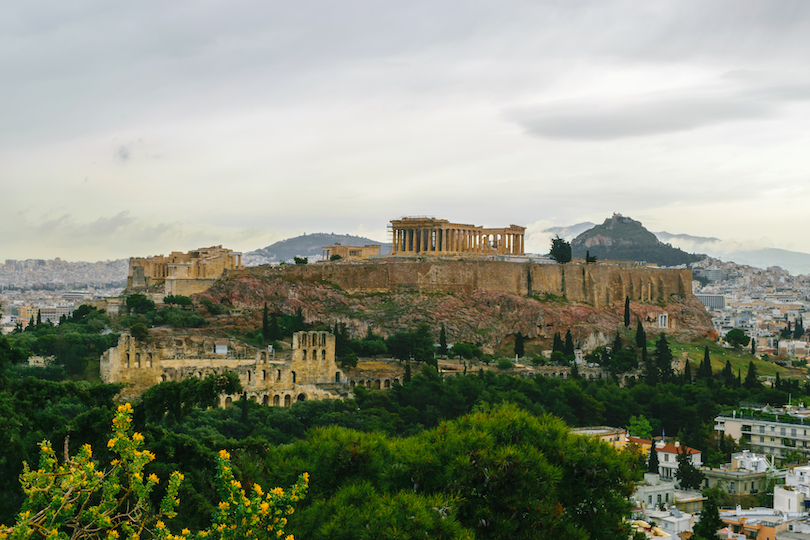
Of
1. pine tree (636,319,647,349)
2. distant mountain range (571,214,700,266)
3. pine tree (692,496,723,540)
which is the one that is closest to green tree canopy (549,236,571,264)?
pine tree (636,319,647,349)

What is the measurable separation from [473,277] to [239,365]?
24.7m

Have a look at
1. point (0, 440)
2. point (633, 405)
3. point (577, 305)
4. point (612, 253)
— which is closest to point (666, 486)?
point (633, 405)

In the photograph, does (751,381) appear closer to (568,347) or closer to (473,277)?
(568,347)

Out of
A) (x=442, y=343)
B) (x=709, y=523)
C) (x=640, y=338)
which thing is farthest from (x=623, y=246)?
(x=709, y=523)

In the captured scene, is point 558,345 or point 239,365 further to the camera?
point 558,345

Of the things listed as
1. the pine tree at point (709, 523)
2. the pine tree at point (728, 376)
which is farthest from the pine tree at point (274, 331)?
the pine tree at point (709, 523)

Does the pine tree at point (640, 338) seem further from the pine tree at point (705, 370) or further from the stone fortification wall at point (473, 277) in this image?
the stone fortification wall at point (473, 277)

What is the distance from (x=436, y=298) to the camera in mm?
64312

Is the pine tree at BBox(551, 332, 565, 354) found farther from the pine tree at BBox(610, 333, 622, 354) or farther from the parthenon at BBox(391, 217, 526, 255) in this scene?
the parthenon at BBox(391, 217, 526, 255)

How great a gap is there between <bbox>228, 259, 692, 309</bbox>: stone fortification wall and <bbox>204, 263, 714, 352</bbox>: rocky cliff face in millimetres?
488

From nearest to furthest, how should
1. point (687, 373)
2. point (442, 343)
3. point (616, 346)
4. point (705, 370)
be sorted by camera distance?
point (687, 373), point (705, 370), point (442, 343), point (616, 346)

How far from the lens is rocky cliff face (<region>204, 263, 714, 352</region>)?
59875 mm

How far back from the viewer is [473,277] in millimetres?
66312

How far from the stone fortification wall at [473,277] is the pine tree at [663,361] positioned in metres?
11.9
